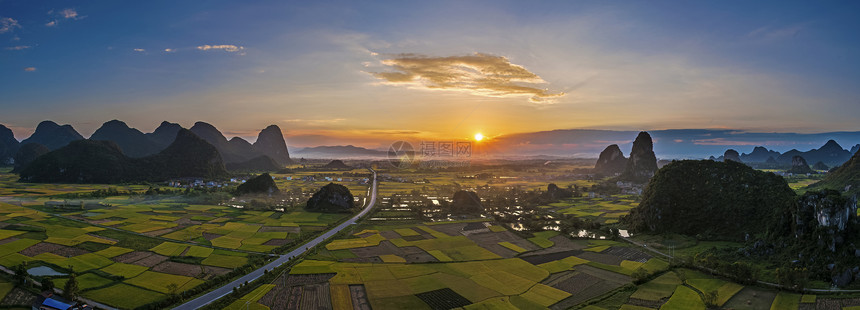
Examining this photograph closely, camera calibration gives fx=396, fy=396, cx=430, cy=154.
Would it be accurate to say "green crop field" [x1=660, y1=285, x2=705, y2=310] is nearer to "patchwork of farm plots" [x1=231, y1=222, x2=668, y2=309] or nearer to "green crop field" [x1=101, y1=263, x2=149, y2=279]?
"patchwork of farm plots" [x1=231, y1=222, x2=668, y2=309]

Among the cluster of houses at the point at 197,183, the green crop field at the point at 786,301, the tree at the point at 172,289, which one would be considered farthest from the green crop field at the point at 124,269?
the cluster of houses at the point at 197,183

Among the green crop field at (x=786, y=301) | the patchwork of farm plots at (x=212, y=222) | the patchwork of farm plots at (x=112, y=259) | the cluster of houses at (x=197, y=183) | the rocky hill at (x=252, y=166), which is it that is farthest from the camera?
the rocky hill at (x=252, y=166)

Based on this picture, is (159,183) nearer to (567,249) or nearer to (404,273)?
(404,273)

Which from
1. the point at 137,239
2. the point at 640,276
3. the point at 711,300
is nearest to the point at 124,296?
the point at 137,239

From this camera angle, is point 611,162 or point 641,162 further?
point 611,162

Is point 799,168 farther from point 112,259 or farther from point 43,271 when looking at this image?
point 43,271

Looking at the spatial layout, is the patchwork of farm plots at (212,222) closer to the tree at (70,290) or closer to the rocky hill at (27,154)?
the tree at (70,290)

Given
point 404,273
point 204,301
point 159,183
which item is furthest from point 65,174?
point 404,273
